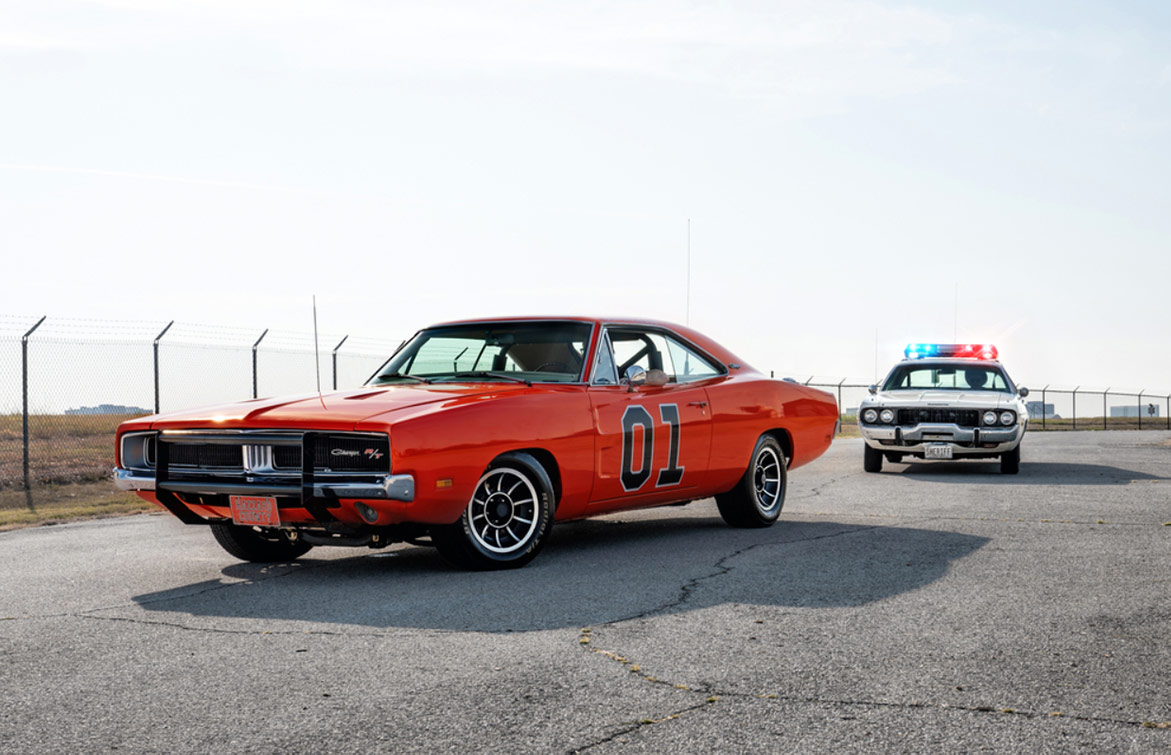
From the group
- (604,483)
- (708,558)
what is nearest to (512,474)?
(604,483)

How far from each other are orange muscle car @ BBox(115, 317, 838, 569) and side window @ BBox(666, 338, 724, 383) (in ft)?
0.04

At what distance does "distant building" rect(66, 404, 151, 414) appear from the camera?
1620 centimetres

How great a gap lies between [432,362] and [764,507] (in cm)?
280

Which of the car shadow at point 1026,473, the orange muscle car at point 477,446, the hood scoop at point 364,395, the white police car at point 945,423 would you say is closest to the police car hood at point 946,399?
the white police car at point 945,423

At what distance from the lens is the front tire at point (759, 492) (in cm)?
887

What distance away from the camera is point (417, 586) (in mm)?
6328

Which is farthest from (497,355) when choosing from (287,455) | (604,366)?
(287,455)

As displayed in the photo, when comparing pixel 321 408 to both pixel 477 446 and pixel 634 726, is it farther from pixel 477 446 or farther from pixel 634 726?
pixel 634 726

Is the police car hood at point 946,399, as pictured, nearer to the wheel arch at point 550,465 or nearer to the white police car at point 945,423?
the white police car at point 945,423

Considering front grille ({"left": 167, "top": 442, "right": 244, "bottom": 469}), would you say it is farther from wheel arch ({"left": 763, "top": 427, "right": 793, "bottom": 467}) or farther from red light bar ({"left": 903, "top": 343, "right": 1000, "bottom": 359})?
red light bar ({"left": 903, "top": 343, "right": 1000, "bottom": 359})

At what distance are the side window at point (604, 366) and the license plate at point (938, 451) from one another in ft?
26.2

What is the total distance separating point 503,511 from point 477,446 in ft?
1.66

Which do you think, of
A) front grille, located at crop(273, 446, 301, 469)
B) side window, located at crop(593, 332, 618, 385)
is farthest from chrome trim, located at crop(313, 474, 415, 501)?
side window, located at crop(593, 332, 618, 385)

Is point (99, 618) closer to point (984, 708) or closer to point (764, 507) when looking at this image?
point (984, 708)
